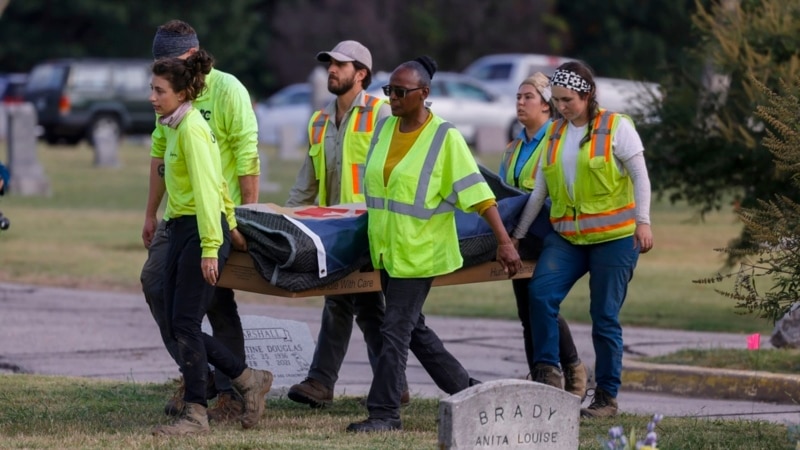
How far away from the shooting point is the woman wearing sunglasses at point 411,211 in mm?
7156

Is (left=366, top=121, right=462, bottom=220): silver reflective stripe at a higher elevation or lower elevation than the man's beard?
lower

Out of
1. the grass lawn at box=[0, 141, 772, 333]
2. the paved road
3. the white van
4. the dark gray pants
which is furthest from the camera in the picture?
the white van

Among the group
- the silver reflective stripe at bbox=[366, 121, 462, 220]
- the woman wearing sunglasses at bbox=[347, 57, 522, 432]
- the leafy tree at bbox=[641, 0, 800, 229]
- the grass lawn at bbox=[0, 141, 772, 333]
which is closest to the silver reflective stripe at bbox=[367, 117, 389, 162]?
the woman wearing sunglasses at bbox=[347, 57, 522, 432]

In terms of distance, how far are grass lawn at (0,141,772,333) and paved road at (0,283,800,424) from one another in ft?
2.66

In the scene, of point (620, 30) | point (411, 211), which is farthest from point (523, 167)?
point (620, 30)

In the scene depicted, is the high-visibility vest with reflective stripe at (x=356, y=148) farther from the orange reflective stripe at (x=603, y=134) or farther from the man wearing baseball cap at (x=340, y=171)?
the orange reflective stripe at (x=603, y=134)

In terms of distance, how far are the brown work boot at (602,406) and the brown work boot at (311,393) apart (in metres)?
1.40

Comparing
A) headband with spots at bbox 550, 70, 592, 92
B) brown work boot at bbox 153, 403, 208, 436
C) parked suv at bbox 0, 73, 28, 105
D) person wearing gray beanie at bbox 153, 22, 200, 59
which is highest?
person wearing gray beanie at bbox 153, 22, 200, 59

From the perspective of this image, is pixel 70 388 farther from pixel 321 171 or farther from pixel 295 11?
pixel 295 11

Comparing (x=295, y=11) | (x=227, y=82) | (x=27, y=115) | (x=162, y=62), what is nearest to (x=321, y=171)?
(x=227, y=82)

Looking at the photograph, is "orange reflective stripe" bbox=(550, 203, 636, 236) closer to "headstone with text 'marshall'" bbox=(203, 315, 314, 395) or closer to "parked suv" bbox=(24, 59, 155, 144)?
"headstone with text 'marshall'" bbox=(203, 315, 314, 395)

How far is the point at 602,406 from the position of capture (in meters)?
7.91

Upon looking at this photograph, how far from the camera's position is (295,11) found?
53.3m

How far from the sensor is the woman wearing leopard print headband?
773cm
